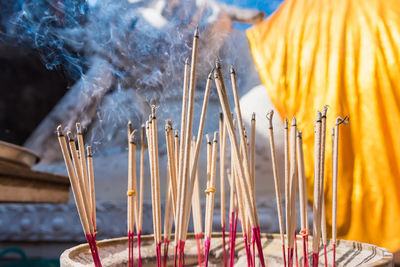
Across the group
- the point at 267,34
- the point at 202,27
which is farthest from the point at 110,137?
the point at 267,34

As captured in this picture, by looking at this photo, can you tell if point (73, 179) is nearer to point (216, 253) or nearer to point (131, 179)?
point (131, 179)

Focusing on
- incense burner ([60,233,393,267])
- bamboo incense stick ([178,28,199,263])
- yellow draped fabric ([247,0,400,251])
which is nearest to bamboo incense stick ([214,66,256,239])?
bamboo incense stick ([178,28,199,263])

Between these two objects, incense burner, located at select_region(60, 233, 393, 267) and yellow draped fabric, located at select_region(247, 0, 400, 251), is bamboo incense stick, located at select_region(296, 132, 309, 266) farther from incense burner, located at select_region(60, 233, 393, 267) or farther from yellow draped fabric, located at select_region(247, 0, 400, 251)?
yellow draped fabric, located at select_region(247, 0, 400, 251)

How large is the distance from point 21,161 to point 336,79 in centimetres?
70

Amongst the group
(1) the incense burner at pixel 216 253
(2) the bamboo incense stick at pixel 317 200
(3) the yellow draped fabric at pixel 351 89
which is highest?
(3) the yellow draped fabric at pixel 351 89

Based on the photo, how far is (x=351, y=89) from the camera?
0.76m

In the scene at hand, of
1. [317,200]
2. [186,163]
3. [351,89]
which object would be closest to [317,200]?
[317,200]

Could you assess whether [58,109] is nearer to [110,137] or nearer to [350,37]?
[110,137]

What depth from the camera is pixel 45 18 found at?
3.76ft

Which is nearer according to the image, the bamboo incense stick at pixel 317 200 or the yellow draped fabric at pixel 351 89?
the bamboo incense stick at pixel 317 200

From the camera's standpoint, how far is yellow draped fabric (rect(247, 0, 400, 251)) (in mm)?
712

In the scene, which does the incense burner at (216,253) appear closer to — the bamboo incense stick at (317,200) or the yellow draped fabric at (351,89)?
the bamboo incense stick at (317,200)

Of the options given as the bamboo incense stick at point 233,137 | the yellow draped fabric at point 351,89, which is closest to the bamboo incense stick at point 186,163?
the bamboo incense stick at point 233,137

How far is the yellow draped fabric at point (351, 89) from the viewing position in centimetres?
71
